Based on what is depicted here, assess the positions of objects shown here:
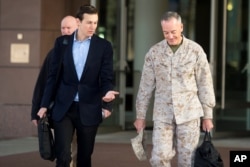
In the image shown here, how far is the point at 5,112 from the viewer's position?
11562 millimetres

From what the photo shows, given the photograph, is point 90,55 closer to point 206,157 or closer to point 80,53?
point 80,53

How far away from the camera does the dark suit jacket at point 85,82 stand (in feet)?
20.8

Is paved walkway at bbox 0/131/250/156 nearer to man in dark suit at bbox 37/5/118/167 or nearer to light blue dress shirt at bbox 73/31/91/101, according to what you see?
man in dark suit at bbox 37/5/118/167

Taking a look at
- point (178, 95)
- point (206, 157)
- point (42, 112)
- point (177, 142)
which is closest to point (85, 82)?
point (42, 112)

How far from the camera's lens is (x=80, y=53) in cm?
646

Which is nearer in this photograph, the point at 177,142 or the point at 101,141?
the point at 177,142

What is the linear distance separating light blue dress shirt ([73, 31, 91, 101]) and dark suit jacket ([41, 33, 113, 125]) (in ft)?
0.11

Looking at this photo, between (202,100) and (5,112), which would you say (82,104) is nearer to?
(202,100)

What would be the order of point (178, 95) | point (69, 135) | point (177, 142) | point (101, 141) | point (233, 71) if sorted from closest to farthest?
point (178, 95) < point (177, 142) < point (69, 135) < point (101, 141) < point (233, 71)

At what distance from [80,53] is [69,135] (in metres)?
0.76

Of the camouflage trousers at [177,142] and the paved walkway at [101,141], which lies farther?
the paved walkway at [101,141]

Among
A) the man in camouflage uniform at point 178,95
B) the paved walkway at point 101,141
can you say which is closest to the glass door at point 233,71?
the paved walkway at point 101,141

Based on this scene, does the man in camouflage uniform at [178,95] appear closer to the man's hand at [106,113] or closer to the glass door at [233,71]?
the man's hand at [106,113]

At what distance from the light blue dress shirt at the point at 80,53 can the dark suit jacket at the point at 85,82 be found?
0.03 meters
